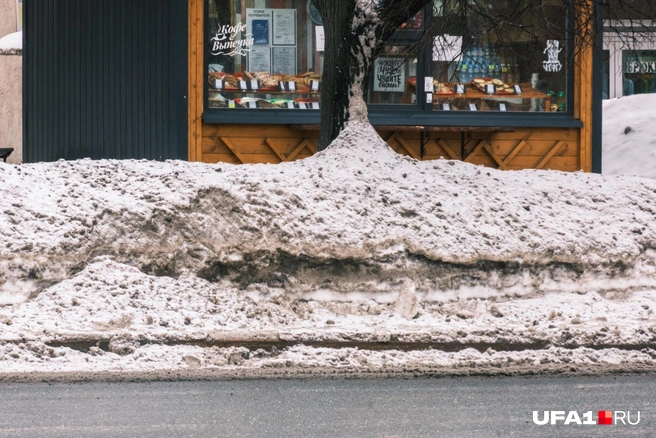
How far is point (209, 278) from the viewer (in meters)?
8.41

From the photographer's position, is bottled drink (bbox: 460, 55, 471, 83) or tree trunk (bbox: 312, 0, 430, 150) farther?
bottled drink (bbox: 460, 55, 471, 83)

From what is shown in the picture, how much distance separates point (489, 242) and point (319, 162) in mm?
1878

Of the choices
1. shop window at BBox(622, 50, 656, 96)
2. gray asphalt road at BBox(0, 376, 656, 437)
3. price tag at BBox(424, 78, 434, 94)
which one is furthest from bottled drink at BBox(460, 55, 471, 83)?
gray asphalt road at BBox(0, 376, 656, 437)

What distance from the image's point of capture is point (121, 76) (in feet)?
45.2

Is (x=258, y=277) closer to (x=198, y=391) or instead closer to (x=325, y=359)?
(x=325, y=359)

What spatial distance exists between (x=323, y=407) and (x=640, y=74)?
1717 centimetres

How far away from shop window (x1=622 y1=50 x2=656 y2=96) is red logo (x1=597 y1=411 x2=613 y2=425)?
1561 cm

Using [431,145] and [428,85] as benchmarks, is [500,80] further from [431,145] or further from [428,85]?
[431,145]

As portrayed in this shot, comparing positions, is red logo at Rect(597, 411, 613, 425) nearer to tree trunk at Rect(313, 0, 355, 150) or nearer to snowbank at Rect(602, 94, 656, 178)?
tree trunk at Rect(313, 0, 355, 150)

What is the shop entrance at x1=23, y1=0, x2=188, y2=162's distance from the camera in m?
13.8

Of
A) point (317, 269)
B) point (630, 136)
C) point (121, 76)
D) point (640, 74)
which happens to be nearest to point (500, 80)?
point (121, 76)

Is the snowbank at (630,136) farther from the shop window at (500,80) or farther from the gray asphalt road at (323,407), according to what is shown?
the gray asphalt road at (323,407)

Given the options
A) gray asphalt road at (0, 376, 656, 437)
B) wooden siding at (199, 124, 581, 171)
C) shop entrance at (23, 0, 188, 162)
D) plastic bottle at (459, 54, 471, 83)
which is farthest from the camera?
plastic bottle at (459, 54, 471, 83)

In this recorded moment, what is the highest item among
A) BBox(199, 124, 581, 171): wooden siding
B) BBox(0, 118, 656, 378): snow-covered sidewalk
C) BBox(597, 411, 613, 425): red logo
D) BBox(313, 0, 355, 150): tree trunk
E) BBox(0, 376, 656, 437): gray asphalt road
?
BBox(313, 0, 355, 150): tree trunk
